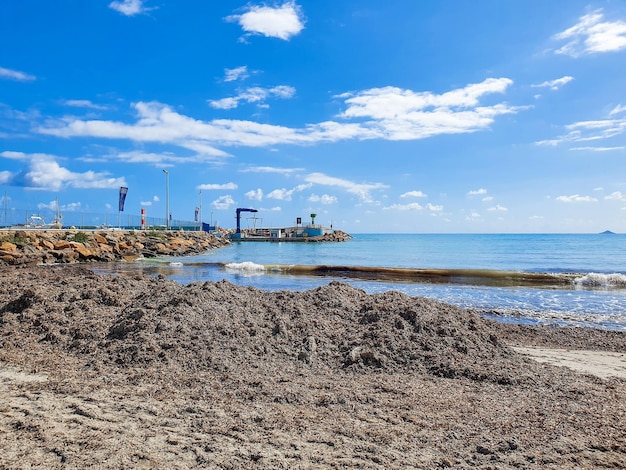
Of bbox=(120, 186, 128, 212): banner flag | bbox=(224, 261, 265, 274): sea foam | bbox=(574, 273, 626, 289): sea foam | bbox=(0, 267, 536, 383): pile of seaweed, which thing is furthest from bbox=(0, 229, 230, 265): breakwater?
bbox=(574, 273, 626, 289): sea foam

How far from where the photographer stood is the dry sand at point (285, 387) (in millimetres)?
3422

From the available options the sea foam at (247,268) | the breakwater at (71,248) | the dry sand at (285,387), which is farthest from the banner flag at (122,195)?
the dry sand at (285,387)

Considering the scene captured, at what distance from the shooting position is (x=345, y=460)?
3303 mm

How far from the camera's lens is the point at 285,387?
191 inches

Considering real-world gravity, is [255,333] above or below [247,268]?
above

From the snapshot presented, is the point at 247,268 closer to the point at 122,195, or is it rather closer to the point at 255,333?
the point at 255,333

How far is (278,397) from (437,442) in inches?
68.2

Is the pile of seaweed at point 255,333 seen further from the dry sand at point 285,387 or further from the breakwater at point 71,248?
the breakwater at point 71,248

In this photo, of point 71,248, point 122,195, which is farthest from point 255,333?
point 122,195

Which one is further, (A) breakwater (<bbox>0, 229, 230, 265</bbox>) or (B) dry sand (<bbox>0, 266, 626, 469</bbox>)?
(A) breakwater (<bbox>0, 229, 230, 265</bbox>)

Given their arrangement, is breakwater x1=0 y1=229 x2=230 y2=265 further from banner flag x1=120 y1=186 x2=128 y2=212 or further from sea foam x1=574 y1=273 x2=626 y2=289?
sea foam x1=574 y1=273 x2=626 y2=289

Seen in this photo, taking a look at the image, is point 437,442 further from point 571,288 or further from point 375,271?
point 375,271

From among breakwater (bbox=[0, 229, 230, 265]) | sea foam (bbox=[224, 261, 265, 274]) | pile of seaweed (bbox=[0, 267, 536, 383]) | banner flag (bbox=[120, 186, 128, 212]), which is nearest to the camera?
pile of seaweed (bbox=[0, 267, 536, 383])

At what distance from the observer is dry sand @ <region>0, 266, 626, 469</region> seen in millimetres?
3422
